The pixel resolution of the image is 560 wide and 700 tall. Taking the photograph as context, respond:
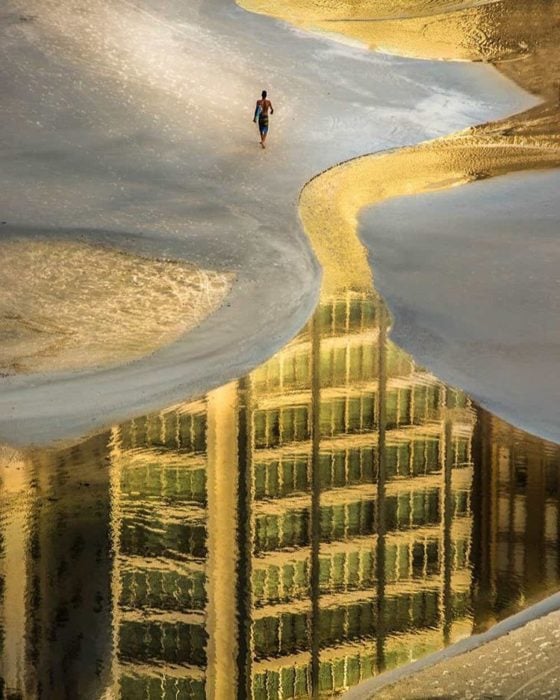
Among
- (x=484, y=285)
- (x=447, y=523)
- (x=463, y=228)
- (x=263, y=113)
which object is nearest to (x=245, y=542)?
(x=447, y=523)

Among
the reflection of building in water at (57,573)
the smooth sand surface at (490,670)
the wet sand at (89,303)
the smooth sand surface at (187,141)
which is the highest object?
the smooth sand surface at (187,141)

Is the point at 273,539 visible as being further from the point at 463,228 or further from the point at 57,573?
the point at 463,228

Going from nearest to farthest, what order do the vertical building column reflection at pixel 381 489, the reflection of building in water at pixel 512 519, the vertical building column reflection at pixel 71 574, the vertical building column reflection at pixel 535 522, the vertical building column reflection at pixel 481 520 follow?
the vertical building column reflection at pixel 71 574, the vertical building column reflection at pixel 381 489, the vertical building column reflection at pixel 481 520, the reflection of building in water at pixel 512 519, the vertical building column reflection at pixel 535 522

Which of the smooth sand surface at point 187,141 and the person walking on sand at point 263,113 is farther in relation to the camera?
the person walking on sand at point 263,113

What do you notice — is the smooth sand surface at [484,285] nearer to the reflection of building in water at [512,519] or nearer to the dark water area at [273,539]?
the reflection of building in water at [512,519]

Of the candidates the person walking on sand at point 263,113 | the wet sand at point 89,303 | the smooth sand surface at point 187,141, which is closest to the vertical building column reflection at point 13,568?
the smooth sand surface at point 187,141

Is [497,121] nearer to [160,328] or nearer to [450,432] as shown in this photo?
[160,328]
